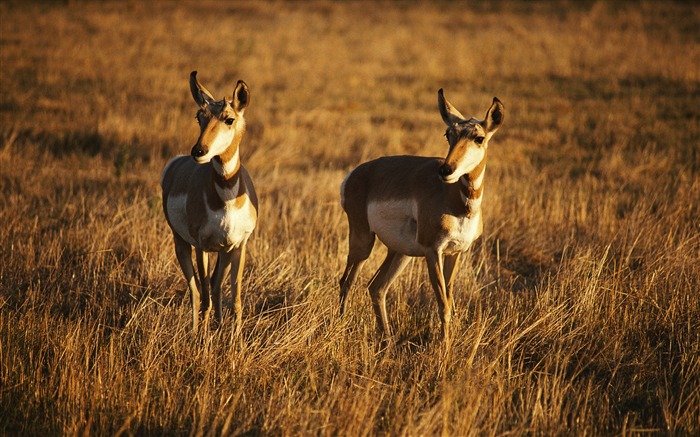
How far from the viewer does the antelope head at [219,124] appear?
4.93 m

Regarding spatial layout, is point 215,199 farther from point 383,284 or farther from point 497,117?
point 497,117

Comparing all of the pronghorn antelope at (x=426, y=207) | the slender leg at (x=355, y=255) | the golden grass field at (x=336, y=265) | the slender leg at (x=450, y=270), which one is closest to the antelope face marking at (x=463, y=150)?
the pronghorn antelope at (x=426, y=207)

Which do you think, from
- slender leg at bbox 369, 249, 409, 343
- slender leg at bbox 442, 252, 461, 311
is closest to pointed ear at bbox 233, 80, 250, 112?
slender leg at bbox 369, 249, 409, 343

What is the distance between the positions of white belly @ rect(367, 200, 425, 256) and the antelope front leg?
0.61 ft

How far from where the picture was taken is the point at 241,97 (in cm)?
546

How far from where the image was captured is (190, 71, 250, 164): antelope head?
493 cm

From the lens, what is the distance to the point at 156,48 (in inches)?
830

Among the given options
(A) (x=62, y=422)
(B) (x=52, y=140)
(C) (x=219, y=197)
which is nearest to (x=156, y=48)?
(B) (x=52, y=140)

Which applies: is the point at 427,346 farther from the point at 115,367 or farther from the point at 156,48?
the point at 156,48

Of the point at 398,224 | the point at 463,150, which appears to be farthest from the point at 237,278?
the point at 463,150

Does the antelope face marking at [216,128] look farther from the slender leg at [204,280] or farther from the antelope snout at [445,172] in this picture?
the antelope snout at [445,172]

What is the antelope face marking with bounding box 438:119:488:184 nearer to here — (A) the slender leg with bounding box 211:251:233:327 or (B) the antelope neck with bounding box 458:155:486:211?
(B) the antelope neck with bounding box 458:155:486:211

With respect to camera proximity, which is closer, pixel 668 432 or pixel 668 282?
pixel 668 432

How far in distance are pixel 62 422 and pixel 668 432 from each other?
3.85 metres
